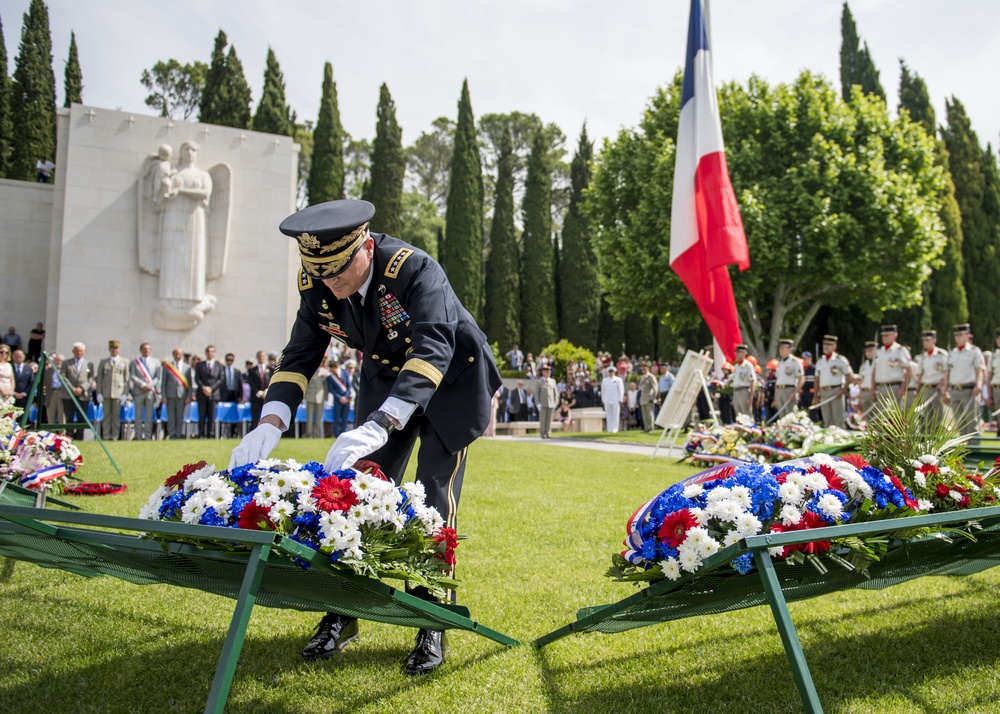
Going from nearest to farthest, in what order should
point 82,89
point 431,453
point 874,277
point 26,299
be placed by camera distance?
1. point 431,453
2. point 26,299
3. point 874,277
4. point 82,89

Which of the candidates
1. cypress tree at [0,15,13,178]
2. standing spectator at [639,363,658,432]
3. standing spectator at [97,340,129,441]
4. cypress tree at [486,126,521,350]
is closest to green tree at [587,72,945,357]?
standing spectator at [639,363,658,432]

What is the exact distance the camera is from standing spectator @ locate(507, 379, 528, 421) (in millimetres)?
24297

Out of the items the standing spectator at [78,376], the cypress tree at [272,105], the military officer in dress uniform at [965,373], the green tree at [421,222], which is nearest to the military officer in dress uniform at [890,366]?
the military officer in dress uniform at [965,373]

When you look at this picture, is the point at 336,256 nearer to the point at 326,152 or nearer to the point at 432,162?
the point at 326,152

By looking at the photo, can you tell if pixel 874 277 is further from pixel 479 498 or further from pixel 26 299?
pixel 26 299

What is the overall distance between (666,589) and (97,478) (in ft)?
26.0

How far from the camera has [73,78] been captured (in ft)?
119

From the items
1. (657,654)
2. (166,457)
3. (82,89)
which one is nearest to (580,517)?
(657,654)

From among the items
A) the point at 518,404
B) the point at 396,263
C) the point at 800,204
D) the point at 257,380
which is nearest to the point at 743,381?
the point at 518,404

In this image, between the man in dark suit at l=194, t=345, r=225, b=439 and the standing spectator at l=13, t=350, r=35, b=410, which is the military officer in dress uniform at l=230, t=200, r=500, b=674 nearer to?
the standing spectator at l=13, t=350, r=35, b=410

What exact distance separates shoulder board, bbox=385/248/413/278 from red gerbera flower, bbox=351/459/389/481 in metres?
0.84

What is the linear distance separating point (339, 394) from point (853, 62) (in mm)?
33936

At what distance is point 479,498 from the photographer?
7426mm

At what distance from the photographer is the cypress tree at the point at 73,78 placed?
118 ft
